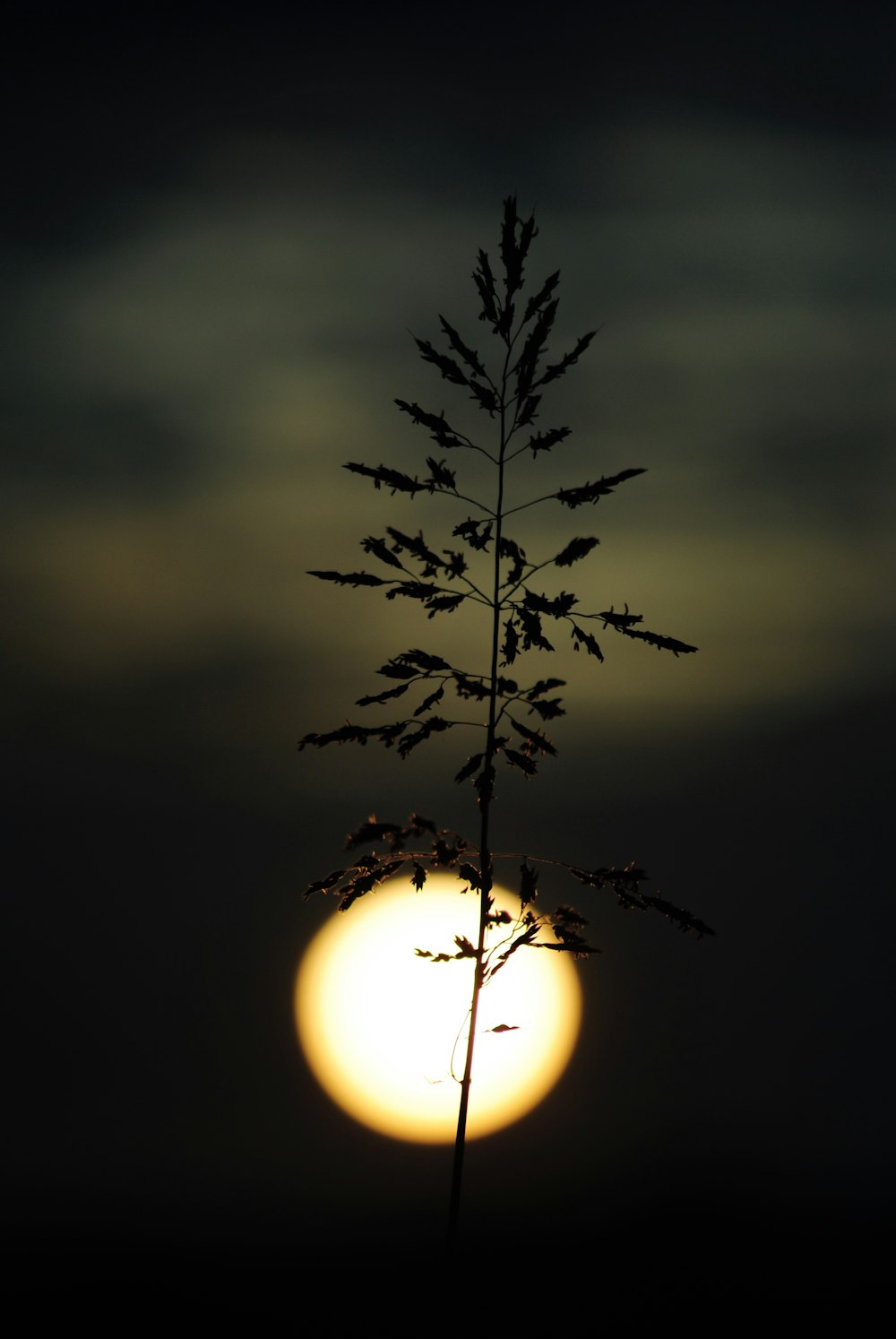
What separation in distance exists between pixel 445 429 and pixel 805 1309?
7623 mm

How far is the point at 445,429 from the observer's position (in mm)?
9336

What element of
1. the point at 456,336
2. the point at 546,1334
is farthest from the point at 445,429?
the point at 546,1334

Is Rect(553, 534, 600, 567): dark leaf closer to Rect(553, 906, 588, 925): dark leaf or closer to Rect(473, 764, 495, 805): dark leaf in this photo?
Rect(473, 764, 495, 805): dark leaf

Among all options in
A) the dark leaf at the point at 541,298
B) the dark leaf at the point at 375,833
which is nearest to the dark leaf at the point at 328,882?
the dark leaf at the point at 375,833

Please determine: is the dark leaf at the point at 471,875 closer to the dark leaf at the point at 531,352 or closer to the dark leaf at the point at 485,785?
the dark leaf at the point at 485,785

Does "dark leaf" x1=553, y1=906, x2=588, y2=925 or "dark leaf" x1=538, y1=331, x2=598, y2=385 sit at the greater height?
"dark leaf" x1=538, y1=331, x2=598, y2=385

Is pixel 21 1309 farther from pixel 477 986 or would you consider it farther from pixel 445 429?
pixel 445 429

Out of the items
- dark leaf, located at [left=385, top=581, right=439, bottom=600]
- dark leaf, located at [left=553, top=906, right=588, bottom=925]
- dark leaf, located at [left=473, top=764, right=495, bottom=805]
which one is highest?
dark leaf, located at [left=385, top=581, right=439, bottom=600]

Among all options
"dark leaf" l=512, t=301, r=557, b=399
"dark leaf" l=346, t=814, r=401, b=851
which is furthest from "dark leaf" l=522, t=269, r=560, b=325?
"dark leaf" l=346, t=814, r=401, b=851

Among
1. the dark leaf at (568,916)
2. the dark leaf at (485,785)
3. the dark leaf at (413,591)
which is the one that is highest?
the dark leaf at (413,591)

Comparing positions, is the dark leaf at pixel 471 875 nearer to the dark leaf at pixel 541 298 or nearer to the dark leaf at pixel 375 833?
the dark leaf at pixel 375 833

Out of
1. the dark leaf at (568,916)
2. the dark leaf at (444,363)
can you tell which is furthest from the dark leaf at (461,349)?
the dark leaf at (568,916)

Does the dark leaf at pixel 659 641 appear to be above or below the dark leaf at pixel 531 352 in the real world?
below

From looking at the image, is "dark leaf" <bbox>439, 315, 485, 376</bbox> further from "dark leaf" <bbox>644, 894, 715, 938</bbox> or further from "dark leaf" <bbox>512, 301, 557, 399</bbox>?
"dark leaf" <bbox>644, 894, 715, 938</bbox>
